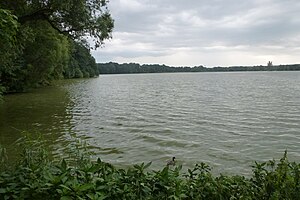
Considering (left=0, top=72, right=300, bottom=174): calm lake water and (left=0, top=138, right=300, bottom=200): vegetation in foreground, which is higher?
(left=0, top=138, right=300, bottom=200): vegetation in foreground

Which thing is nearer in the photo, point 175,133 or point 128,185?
point 128,185

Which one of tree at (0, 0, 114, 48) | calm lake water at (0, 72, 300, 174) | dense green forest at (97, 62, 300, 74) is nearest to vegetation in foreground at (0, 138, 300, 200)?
calm lake water at (0, 72, 300, 174)

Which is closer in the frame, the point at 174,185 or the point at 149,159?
the point at 174,185

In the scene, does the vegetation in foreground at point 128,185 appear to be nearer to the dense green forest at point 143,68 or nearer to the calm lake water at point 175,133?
the calm lake water at point 175,133

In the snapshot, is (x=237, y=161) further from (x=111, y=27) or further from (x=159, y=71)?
(x=159, y=71)

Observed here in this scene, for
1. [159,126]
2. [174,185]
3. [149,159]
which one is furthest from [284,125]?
[174,185]

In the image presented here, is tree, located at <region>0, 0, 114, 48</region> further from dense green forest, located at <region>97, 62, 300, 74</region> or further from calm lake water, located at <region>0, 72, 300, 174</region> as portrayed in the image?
dense green forest, located at <region>97, 62, 300, 74</region>

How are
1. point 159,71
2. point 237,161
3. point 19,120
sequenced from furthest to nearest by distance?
point 159,71
point 19,120
point 237,161

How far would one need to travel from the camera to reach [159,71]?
194 m

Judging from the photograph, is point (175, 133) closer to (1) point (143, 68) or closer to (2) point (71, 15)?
(2) point (71, 15)

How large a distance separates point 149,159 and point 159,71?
184158 millimetres

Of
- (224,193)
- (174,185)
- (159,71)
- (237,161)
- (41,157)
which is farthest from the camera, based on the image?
(159,71)

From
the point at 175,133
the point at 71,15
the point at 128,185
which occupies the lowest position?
the point at 175,133

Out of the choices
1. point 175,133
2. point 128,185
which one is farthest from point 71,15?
point 128,185
